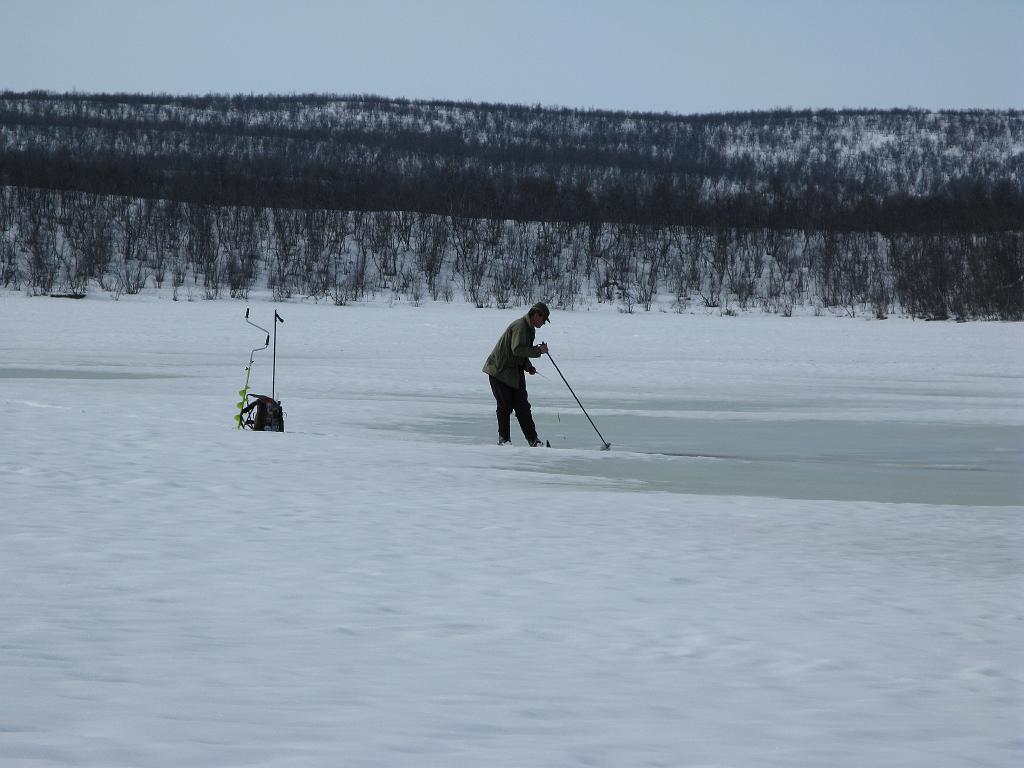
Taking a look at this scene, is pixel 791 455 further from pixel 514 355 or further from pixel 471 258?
pixel 471 258

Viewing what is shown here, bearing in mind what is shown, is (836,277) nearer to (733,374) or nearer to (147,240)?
(147,240)

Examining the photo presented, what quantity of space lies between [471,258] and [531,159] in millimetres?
47361

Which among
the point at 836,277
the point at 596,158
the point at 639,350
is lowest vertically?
the point at 639,350

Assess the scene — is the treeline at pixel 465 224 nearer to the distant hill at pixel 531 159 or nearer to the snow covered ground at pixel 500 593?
the distant hill at pixel 531 159

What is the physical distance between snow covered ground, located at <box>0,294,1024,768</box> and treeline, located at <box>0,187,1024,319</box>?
156ft

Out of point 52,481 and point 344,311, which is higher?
point 344,311

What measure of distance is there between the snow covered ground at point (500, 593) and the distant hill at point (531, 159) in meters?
72.5

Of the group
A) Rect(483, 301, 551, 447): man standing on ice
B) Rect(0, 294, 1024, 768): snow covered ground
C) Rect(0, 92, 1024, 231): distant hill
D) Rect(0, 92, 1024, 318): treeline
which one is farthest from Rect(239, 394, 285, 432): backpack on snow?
Rect(0, 92, 1024, 231): distant hill

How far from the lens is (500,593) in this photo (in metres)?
6.11

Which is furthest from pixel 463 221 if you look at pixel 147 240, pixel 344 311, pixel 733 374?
pixel 733 374

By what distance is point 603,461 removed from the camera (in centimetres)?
1203

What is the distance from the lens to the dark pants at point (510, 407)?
13.6 m

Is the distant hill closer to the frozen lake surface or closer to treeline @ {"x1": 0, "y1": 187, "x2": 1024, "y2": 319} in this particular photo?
treeline @ {"x1": 0, "y1": 187, "x2": 1024, "y2": 319}

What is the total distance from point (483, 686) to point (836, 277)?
6923 cm
